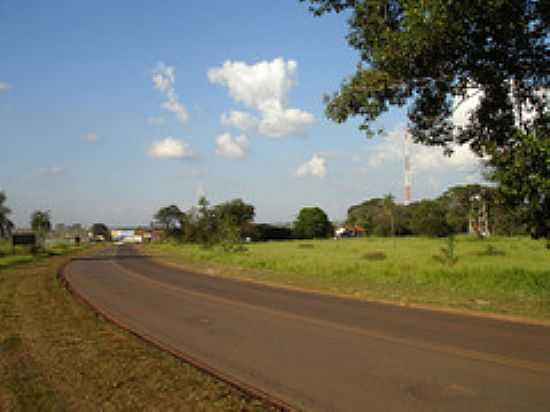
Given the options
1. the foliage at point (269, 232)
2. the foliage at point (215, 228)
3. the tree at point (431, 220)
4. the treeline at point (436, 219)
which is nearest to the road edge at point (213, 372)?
the foliage at point (215, 228)

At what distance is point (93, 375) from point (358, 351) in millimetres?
4133

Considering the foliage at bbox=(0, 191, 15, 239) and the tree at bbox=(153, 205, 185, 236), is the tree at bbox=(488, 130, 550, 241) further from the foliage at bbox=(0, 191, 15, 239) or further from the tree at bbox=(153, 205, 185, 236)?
the tree at bbox=(153, 205, 185, 236)

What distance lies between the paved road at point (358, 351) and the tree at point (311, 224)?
109 m

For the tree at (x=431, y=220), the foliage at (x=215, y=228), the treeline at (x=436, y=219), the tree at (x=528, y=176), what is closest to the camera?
the tree at (x=528, y=176)

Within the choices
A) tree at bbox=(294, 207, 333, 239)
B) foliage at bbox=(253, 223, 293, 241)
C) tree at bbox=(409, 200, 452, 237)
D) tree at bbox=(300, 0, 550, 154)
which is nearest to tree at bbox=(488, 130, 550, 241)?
tree at bbox=(300, 0, 550, 154)

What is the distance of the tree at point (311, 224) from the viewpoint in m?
122

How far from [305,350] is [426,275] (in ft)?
43.2

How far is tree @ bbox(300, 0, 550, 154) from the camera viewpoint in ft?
33.9

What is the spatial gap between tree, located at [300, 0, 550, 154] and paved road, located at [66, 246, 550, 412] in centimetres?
529

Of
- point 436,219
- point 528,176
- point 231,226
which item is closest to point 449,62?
point 528,176

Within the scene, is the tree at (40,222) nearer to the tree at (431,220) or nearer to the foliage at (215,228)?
the foliage at (215,228)

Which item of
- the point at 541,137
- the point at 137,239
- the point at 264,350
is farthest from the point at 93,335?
the point at 137,239

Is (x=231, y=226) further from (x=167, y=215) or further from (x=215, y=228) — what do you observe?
(x=167, y=215)

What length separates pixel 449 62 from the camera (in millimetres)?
12164
